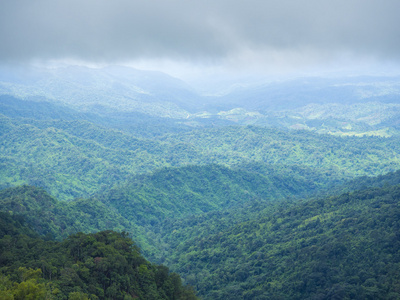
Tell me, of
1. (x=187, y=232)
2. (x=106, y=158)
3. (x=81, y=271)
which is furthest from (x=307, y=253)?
(x=106, y=158)

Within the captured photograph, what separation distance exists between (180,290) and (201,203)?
239 ft

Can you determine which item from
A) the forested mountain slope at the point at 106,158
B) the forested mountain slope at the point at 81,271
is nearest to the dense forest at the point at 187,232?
the forested mountain slope at the point at 81,271

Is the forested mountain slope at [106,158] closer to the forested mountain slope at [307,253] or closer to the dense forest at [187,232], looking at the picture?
the dense forest at [187,232]

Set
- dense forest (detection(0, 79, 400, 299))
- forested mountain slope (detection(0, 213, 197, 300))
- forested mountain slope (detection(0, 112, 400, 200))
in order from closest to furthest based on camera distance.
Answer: forested mountain slope (detection(0, 213, 197, 300)), dense forest (detection(0, 79, 400, 299)), forested mountain slope (detection(0, 112, 400, 200))

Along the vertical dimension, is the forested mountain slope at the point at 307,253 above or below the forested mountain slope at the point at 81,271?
below

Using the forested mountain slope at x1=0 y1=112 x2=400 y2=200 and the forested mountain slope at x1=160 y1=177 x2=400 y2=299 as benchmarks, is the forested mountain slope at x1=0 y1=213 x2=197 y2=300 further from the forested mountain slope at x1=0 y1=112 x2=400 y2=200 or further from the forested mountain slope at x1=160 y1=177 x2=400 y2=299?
the forested mountain slope at x1=0 y1=112 x2=400 y2=200

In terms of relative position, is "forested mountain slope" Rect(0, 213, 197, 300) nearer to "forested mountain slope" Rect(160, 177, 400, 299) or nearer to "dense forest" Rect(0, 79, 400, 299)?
"dense forest" Rect(0, 79, 400, 299)

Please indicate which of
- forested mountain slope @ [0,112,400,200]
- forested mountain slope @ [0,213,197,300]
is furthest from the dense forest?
forested mountain slope @ [0,112,400,200]

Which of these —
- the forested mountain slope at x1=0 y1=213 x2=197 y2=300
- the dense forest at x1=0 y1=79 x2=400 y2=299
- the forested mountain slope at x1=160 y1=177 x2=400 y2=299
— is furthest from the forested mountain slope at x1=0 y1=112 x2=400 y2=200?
the forested mountain slope at x1=0 y1=213 x2=197 y2=300

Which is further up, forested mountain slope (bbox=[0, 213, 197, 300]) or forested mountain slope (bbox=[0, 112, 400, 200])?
forested mountain slope (bbox=[0, 213, 197, 300])

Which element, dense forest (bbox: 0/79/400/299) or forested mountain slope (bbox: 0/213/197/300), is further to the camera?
dense forest (bbox: 0/79/400/299)

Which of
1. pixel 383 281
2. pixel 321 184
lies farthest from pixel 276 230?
pixel 321 184

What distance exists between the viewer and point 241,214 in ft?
322

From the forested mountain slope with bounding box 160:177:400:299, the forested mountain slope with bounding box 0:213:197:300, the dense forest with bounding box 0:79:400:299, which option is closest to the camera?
the forested mountain slope with bounding box 0:213:197:300
